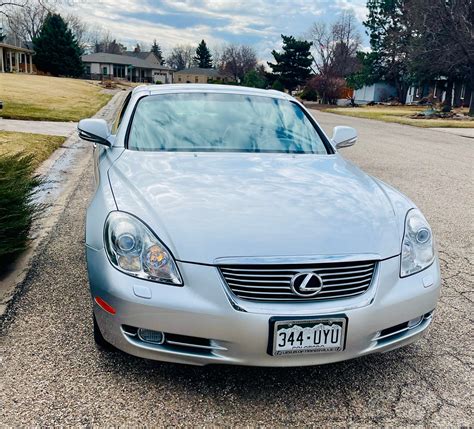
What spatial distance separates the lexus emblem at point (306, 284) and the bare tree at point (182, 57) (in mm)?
126838

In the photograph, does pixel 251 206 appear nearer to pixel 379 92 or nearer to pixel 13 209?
pixel 13 209

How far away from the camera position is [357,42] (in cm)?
6272

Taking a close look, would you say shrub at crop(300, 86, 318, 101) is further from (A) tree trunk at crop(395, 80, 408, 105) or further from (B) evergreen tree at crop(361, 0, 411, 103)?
(A) tree trunk at crop(395, 80, 408, 105)

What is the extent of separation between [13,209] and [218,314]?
2270 mm

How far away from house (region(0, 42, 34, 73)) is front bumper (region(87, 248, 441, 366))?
60.7 meters

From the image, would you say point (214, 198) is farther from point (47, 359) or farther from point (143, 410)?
point (47, 359)

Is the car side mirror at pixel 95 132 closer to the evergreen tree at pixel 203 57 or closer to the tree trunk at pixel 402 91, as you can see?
the tree trunk at pixel 402 91

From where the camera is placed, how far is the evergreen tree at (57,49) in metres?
61.6

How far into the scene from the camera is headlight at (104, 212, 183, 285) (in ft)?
7.27

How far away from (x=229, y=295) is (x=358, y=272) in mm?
620

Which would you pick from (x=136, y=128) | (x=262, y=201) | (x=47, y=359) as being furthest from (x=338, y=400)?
(x=136, y=128)

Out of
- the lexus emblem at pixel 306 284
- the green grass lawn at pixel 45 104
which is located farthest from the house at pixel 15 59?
the lexus emblem at pixel 306 284

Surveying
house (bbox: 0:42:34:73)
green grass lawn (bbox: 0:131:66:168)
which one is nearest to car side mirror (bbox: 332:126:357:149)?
green grass lawn (bbox: 0:131:66:168)

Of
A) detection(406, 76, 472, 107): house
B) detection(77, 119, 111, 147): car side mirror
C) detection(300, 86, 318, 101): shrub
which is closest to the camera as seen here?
detection(77, 119, 111, 147): car side mirror
